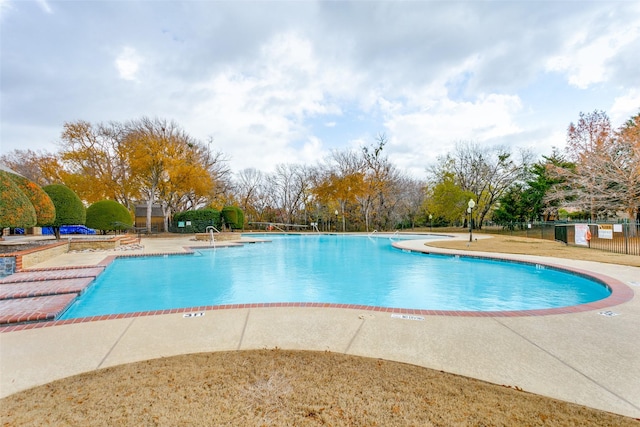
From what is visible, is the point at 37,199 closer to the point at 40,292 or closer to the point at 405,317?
the point at 40,292

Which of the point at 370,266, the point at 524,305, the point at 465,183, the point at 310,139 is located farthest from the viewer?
the point at 465,183

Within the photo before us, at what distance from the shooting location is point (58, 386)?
2340 mm

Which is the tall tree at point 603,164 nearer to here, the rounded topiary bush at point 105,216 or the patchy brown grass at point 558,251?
the patchy brown grass at point 558,251

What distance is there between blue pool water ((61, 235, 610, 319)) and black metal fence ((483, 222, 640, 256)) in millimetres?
5259

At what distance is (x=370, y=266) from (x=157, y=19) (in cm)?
921

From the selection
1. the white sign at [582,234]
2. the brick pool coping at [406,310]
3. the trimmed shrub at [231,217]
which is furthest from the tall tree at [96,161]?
the white sign at [582,234]

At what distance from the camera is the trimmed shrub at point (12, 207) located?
7848mm

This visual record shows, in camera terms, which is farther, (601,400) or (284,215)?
(284,215)

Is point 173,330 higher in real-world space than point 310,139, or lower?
lower

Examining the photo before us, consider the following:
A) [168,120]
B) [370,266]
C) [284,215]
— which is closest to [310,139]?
[284,215]

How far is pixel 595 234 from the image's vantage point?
15711 millimetres

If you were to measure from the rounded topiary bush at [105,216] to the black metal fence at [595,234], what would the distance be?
69.6ft

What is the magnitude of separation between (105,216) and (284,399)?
18.0 m

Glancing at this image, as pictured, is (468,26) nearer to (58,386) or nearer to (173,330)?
(173,330)
